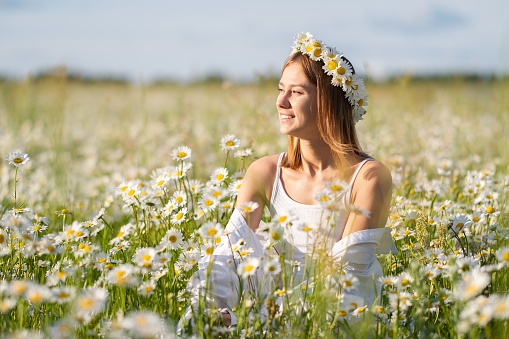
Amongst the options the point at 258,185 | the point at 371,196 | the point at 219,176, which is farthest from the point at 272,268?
the point at 219,176

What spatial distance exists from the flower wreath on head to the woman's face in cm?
11

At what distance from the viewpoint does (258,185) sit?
2.71 m

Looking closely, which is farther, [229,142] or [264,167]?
[229,142]

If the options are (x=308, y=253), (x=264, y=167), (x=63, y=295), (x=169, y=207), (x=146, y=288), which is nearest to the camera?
(x=63, y=295)

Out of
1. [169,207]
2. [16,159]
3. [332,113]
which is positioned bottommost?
[169,207]

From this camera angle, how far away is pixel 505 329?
1834mm

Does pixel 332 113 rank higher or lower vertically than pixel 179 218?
higher

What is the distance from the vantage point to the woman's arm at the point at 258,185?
267 centimetres

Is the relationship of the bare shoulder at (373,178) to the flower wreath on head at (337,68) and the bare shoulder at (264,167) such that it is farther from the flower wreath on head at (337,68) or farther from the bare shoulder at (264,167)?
the bare shoulder at (264,167)

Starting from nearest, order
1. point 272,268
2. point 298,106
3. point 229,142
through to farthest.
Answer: point 272,268 < point 298,106 < point 229,142

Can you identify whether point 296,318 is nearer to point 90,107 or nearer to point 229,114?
point 229,114

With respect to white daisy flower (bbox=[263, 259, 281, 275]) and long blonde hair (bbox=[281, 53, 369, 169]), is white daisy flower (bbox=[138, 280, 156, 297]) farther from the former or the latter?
long blonde hair (bbox=[281, 53, 369, 169])

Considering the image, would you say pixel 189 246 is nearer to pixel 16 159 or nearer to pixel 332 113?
pixel 332 113

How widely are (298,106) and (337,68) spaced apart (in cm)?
27
